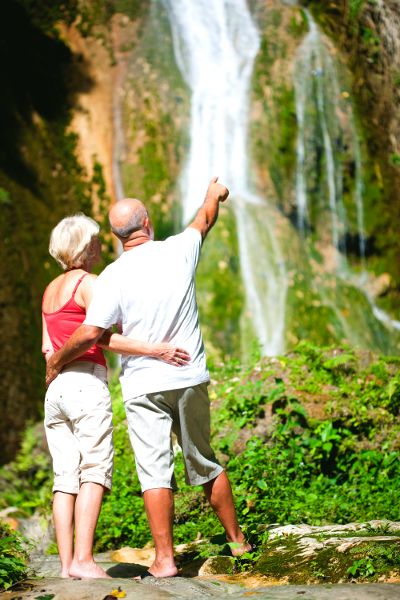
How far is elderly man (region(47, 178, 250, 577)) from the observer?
4.46m

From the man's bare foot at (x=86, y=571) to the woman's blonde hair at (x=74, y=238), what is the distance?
159cm

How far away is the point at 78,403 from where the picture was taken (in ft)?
15.0

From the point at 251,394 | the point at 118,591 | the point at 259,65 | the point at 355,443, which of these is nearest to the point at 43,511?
the point at 251,394

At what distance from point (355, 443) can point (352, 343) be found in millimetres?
7316

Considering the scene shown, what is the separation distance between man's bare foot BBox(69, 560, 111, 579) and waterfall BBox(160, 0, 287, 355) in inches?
371

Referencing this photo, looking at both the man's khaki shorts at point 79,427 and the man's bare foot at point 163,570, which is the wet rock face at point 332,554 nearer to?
the man's bare foot at point 163,570

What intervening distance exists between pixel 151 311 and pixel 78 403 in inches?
24.7

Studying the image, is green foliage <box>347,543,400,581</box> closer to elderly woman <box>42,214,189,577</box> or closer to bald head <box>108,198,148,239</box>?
elderly woman <box>42,214,189,577</box>

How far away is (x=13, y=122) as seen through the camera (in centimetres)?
1391

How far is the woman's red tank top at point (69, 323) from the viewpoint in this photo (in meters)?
4.68

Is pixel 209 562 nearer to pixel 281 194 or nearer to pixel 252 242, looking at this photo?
pixel 252 242

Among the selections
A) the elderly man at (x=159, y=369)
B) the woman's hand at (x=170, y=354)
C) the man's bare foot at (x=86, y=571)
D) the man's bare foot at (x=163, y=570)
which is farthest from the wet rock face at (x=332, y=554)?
the woman's hand at (x=170, y=354)

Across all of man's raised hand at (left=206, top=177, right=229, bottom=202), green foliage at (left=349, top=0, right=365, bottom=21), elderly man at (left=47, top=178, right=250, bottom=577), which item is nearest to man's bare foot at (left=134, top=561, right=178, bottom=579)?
elderly man at (left=47, top=178, right=250, bottom=577)

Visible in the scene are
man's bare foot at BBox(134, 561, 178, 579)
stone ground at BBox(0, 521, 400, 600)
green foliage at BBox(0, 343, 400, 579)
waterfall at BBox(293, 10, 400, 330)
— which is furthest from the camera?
waterfall at BBox(293, 10, 400, 330)
